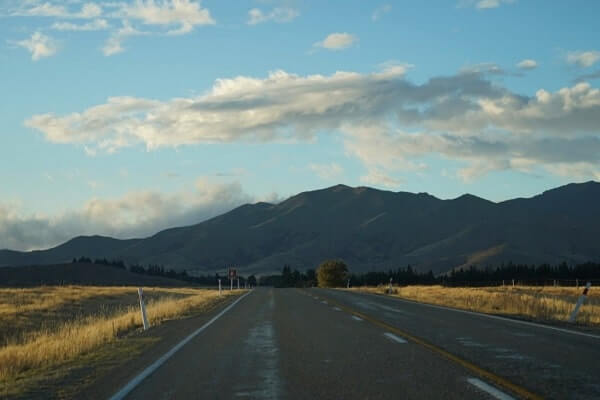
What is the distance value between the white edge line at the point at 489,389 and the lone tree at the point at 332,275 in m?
114

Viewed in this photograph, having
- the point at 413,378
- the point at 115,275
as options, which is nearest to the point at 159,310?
the point at 413,378

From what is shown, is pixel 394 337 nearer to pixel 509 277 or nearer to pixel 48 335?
pixel 48 335

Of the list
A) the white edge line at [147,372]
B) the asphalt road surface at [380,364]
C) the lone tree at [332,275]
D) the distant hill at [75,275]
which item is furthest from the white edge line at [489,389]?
the distant hill at [75,275]

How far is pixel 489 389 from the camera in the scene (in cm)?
913

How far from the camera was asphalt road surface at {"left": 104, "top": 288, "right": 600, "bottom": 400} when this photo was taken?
9.18 meters

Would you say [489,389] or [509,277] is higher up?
[509,277]

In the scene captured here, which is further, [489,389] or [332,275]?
[332,275]

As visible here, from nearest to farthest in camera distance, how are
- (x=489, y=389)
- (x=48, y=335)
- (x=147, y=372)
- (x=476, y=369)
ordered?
(x=489, y=389) < (x=476, y=369) < (x=147, y=372) < (x=48, y=335)

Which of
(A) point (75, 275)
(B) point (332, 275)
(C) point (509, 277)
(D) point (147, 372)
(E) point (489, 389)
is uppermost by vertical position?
(A) point (75, 275)

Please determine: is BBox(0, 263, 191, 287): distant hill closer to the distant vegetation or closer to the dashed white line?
the distant vegetation

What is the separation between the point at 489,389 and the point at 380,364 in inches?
103

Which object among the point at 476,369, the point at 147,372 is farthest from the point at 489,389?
the point at 147,372

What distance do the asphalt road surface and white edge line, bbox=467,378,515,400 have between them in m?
0.01

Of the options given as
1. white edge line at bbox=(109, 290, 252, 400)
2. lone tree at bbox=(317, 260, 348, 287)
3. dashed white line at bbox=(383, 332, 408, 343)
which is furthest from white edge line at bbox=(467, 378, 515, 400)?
lone tree at bbox=(317, 260, 348, 287)
